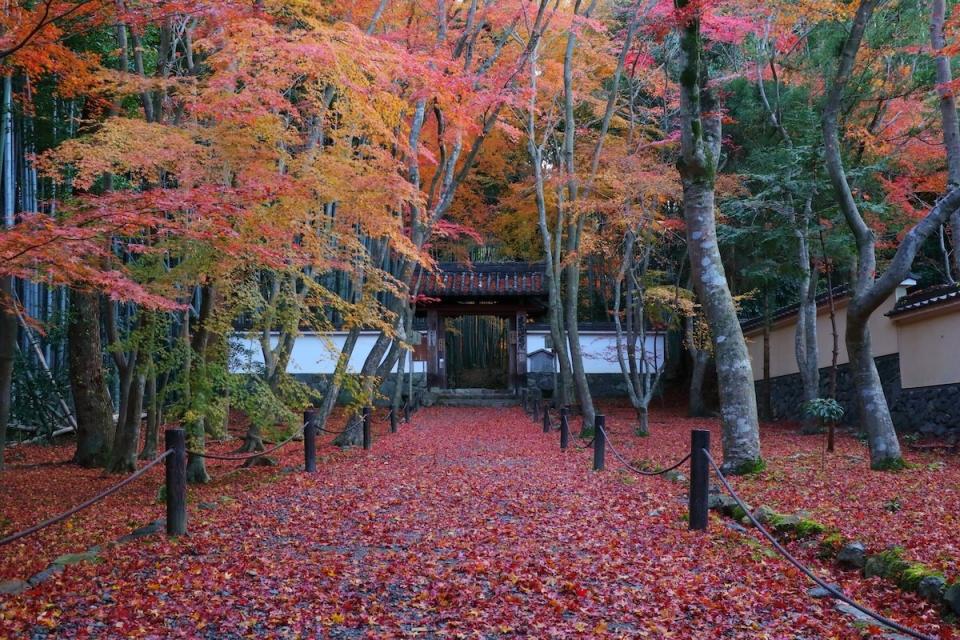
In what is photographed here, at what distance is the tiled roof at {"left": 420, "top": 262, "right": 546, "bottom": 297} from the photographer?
22.8 m

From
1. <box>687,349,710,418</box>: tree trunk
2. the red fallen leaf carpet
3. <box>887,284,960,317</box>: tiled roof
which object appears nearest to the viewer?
the red fallen leaf carpet

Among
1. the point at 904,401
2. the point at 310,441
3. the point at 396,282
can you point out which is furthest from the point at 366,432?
the point at 904,401

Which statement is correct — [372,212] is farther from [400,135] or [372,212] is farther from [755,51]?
[755,51]

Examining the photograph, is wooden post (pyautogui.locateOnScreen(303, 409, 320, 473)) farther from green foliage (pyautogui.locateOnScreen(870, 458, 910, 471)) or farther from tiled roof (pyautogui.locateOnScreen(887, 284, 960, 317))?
tiled roof (pyautogui.locateOnScreen(887, 284, 960, 317))

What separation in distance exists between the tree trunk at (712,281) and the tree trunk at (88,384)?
7.75m

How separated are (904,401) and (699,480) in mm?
9713

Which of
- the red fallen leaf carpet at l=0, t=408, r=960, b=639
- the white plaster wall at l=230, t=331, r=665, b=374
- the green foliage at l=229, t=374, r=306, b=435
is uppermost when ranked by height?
the white plaster wall at l=230, t=331, r=665, b=374

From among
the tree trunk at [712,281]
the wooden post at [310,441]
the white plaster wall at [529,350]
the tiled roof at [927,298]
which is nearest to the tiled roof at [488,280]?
the white plaster wall at [529,350]

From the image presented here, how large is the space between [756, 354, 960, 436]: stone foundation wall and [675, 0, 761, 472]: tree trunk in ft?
18.7

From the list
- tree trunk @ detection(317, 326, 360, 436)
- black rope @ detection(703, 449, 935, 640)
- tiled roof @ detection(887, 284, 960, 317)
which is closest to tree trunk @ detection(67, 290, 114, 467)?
tree trunk @ detection(317, 326, 360, 436)

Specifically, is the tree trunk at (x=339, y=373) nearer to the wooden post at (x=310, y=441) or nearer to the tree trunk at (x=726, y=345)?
the wooden post at (x=310, y=441)

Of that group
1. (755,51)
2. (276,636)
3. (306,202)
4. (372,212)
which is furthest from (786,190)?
(276,636)

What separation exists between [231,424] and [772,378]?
13198 millimetres

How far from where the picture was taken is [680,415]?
69.4ft
